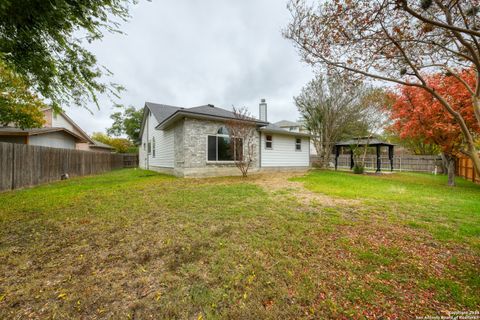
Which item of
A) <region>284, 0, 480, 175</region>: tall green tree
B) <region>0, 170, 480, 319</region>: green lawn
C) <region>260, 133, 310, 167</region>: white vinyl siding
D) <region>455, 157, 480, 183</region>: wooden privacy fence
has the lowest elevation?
<region>0, 170, 480, 319</region>: green lawn

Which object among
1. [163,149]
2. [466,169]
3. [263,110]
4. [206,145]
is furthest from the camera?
[263,110]

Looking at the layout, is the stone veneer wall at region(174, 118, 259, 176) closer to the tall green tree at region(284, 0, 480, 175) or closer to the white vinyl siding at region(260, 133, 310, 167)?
the white vinyl siding at region(260, 133, 310, 167)

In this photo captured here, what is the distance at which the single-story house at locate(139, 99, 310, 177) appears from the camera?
33.1 feet

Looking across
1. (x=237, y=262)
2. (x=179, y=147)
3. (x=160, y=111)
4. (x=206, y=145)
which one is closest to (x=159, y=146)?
(x=160, y=111)

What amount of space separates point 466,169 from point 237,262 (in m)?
17.3

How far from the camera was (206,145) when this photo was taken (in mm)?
10531

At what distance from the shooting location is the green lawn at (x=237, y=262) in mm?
1799

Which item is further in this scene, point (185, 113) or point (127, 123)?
point (127, 123)

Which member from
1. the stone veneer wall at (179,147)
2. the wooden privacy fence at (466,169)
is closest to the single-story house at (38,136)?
the stone veneer wall at (179,147)

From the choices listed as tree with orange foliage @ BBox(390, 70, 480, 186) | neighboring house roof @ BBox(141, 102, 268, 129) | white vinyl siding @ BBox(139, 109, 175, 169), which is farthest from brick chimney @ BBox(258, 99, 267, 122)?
tree with orange foliage @ BBox(390, 70, 480, 186)

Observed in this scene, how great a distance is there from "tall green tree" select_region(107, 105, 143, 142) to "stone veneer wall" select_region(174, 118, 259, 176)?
83.7 ft

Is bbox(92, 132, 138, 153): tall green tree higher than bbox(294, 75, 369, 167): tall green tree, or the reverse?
bbox(294, 75, 369, 167): tall green tree

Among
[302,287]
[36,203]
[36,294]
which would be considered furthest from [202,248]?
[36,203]

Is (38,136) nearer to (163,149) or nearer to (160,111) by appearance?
(160,111)
